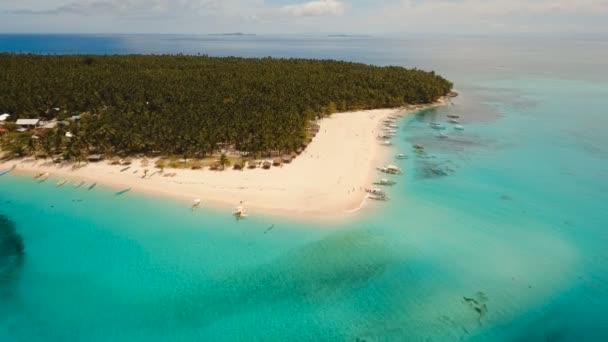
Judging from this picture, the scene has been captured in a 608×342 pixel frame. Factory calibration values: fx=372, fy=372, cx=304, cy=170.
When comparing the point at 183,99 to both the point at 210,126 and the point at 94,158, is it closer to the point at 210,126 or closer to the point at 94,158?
the point at 210,126

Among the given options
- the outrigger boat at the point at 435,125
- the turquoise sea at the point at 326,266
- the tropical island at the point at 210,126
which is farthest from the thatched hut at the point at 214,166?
the outrigger boat at the point at 435,125

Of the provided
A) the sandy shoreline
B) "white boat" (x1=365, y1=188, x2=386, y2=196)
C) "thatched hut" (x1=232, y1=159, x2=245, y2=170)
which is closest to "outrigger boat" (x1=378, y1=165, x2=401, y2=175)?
the sandy shoreline

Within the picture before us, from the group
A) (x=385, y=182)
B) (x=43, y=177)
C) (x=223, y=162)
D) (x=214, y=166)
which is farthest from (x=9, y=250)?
(x=385, y=182)

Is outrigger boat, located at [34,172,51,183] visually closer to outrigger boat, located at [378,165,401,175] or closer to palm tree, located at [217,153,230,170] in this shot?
palm tree, located at [217,153,230,170]

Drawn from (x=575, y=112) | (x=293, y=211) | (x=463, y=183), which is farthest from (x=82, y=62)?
(x=575, y=112)

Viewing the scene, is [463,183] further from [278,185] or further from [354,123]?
[354,123]
